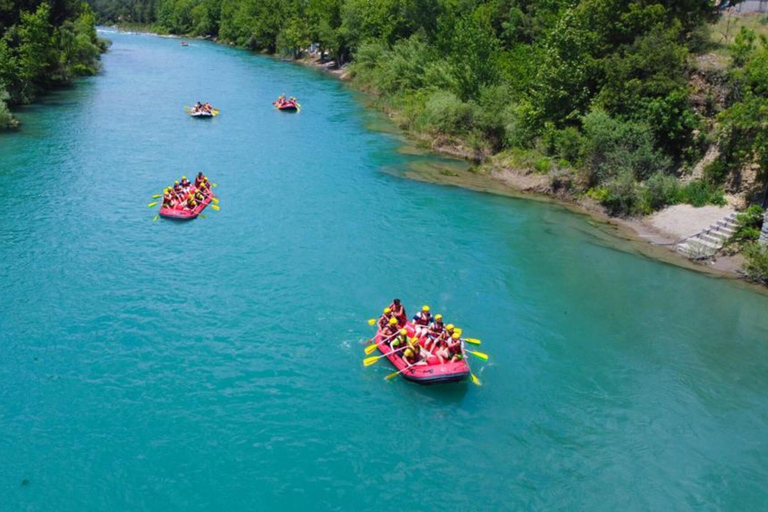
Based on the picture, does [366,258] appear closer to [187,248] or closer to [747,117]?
[187,248]

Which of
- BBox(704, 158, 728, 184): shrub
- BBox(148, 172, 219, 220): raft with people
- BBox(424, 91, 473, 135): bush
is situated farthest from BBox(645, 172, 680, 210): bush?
BBox(148, 172, 219, 220): raft with people

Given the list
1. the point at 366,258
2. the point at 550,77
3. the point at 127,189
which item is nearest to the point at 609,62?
the point at 550,77

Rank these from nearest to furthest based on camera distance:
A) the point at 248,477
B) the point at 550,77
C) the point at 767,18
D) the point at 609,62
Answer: the point at 248,477
the point at 609,62
the point at 550,77
the point at 767,18

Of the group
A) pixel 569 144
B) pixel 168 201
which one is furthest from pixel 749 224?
pixel 168 201

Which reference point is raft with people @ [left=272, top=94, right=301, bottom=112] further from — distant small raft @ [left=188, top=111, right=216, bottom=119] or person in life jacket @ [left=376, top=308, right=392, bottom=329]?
person in life jacket @ [left=376, top=308, right=392, bottom=329]

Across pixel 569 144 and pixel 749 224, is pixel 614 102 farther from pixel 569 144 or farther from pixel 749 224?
pixel 749 224
